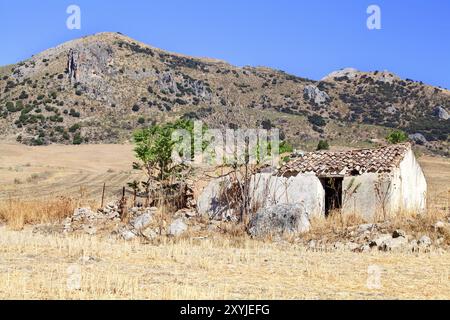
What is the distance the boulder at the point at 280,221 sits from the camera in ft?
65.0

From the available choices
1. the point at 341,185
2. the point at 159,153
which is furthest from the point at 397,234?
the point at 159,153

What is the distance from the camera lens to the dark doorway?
74.3ft

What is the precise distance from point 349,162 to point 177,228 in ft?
23.5

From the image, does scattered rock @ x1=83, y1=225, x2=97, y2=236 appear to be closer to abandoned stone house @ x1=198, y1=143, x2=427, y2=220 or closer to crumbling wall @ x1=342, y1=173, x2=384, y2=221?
abandoned stone house @ x1=198, y1=143, x2=427, y2=220

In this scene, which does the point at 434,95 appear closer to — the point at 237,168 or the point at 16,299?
the point at 237,168

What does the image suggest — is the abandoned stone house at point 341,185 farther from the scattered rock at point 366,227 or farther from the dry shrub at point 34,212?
the dry shrub at point 34,212

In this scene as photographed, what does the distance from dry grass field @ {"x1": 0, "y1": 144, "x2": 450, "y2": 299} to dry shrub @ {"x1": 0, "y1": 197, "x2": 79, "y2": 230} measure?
309 millimetres

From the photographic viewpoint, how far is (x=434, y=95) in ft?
366

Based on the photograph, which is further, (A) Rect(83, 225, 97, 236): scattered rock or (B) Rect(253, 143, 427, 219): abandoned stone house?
(B) Rect(253, 143, 427, 219): abandoned stone house

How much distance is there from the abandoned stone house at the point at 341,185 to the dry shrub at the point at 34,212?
220 inches

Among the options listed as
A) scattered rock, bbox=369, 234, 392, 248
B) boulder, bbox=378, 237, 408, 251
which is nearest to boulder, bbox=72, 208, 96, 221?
scattered rock, bbox=369, 234, 392, 248

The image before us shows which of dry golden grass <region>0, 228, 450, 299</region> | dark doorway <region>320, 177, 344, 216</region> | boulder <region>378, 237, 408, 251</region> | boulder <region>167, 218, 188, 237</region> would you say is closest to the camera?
dry golden grass <region>0, 228, 450, 299</region>
